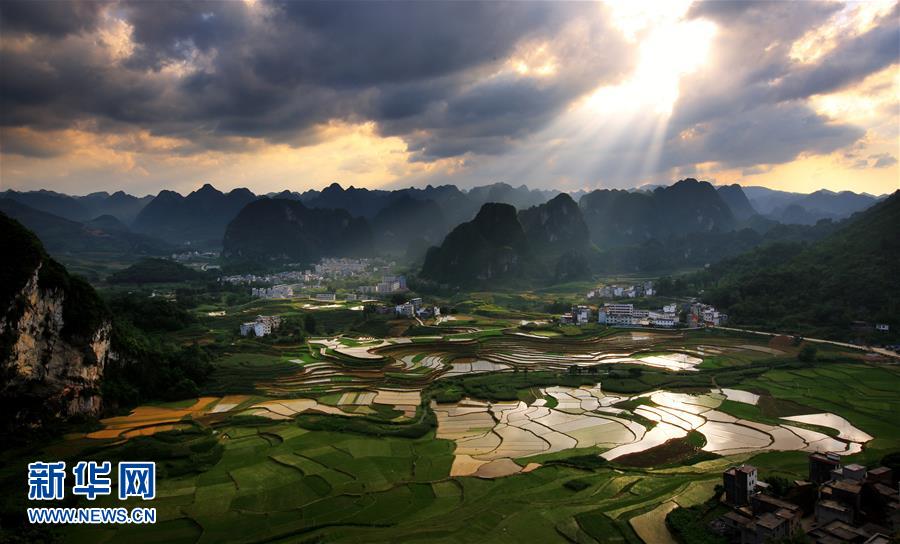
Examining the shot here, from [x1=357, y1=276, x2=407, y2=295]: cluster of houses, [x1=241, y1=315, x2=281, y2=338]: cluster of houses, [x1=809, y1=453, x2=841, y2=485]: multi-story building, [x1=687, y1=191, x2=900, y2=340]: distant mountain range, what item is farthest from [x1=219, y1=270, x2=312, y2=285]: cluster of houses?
[x1=809, y1=453, x2=841, y2=485]: multi-story building

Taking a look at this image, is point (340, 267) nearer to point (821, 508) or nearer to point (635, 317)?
point (635, 317)

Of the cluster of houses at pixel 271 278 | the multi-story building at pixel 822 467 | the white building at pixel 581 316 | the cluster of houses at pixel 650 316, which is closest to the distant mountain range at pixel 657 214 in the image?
the cluster of houses at pixel 271 278

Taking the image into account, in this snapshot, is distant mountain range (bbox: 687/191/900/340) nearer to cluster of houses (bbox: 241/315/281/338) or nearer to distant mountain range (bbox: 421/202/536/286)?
distant mountain range (bbox: 421/202/536/286)

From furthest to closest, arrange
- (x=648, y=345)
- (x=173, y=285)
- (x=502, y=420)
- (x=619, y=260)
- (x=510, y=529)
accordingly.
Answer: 1. (x=619, y=260)
2. (x=173, y=285)
3. (x=648, y=345)
4. (x=502, y=420)
5. (x=510, y=529)

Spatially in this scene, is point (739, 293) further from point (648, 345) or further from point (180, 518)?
point (180, 518)

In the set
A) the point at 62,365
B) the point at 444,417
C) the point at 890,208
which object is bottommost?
the point at 444,417

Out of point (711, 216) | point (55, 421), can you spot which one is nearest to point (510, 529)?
point (55, 421)

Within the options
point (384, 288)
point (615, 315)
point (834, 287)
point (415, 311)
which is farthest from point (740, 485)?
point (384, 288)
